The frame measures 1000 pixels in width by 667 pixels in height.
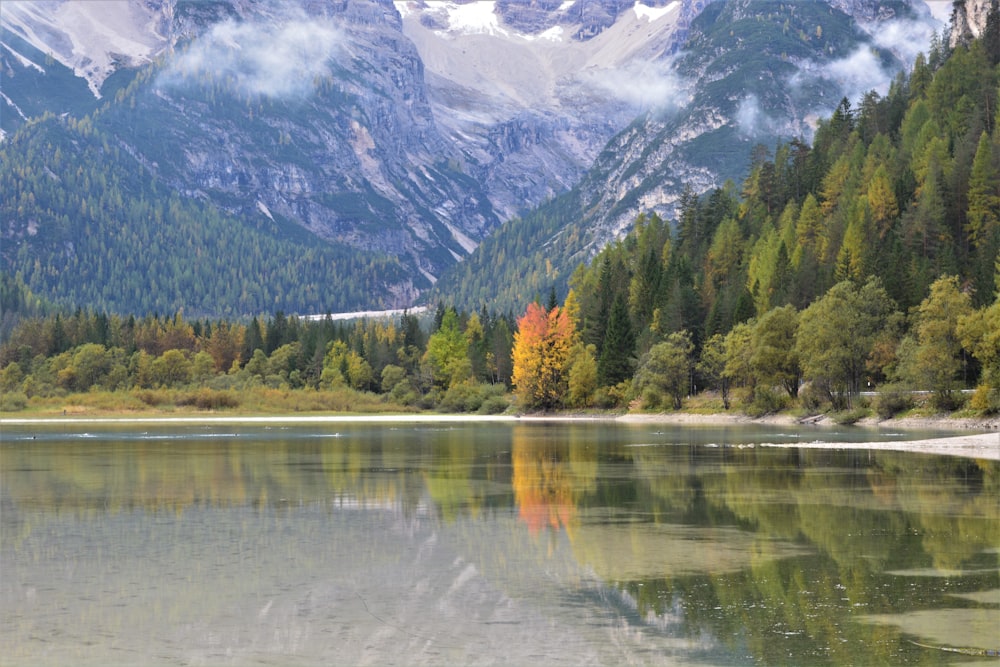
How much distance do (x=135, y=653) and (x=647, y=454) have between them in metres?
55.2

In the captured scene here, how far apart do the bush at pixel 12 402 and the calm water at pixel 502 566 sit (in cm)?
13150

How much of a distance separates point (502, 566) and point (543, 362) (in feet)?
458

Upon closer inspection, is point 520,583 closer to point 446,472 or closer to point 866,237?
point 446,472

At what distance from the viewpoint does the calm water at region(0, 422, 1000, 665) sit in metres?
21.5

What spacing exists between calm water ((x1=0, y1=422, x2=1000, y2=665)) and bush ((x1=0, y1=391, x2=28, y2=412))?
13150 cm

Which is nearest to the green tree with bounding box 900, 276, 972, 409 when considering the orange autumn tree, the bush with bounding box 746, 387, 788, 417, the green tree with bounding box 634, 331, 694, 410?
the bush with bounding box 746, 387, 788, 417

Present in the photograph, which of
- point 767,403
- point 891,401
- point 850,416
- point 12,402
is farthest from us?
point 12,402

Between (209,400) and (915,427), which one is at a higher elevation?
(209,400)

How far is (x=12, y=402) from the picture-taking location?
596 ft

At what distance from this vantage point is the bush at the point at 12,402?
178913 mm

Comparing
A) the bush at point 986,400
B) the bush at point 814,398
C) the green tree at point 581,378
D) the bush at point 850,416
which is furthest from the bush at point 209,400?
the bush at point 986,400

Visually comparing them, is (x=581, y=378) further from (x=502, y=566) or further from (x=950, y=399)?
(x=502, y=566)

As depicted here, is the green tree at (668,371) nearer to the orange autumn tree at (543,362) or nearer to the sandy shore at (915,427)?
the sandy shore at (915,427)

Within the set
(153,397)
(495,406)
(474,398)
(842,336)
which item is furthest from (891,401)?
(153,397)
